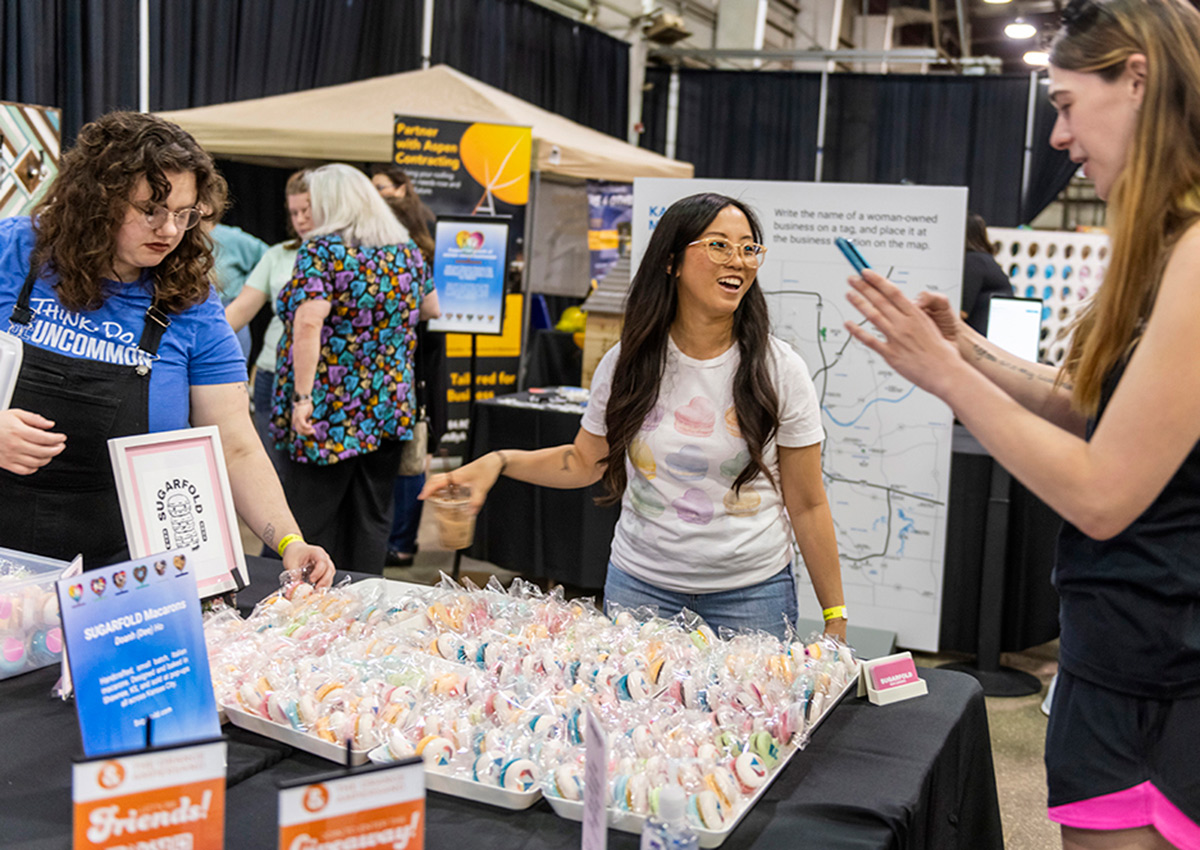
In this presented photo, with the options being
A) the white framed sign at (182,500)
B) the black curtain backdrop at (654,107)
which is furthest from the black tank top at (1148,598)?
the black curtain backdrop at (654,107)

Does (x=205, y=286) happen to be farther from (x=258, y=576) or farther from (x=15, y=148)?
(x=15, y=148)

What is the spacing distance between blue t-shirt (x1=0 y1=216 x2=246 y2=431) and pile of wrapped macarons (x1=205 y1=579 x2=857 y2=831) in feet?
1.42

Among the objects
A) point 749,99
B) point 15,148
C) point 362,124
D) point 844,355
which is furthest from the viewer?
Answer: point 749,99

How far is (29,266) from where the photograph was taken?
1770 mm

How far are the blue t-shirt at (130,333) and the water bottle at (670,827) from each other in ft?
3.94

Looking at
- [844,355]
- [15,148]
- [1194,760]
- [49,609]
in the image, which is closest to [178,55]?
[15,148]

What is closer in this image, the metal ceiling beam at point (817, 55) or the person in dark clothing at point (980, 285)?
the person in dark clothing at point (980, 285)

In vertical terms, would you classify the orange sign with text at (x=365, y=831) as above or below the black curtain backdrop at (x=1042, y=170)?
below

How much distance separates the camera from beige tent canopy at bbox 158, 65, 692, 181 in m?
5.79

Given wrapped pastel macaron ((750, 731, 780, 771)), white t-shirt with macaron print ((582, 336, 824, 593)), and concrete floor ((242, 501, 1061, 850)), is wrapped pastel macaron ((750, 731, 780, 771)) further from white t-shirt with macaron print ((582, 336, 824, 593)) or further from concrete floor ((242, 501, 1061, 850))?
concrete floor ((242, 501, 1061, 850))

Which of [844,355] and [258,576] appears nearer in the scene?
[258,576]

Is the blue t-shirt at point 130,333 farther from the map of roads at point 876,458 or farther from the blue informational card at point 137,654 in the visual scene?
the map of roads at point 876,458

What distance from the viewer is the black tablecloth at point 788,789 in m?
1.12

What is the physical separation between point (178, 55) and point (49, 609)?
5.66m
